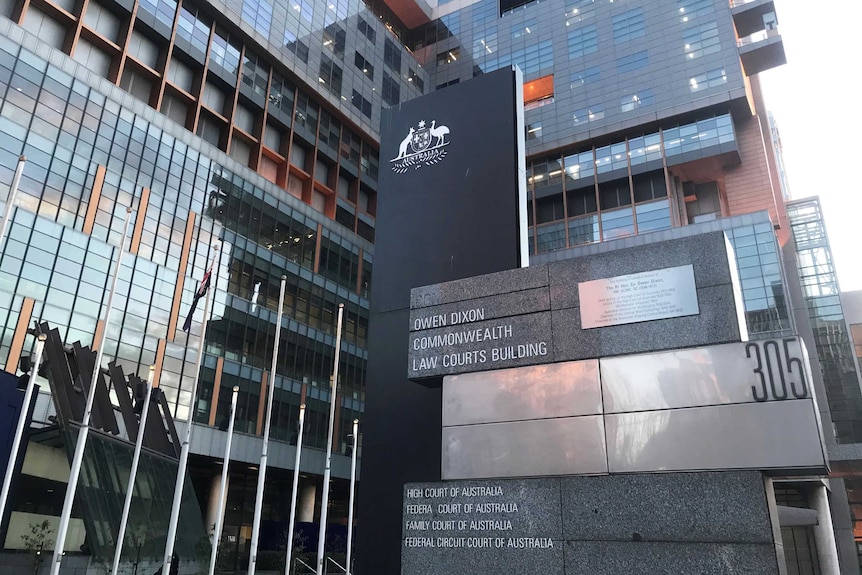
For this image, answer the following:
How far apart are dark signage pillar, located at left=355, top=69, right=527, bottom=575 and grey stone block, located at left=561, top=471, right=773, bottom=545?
16.6ft

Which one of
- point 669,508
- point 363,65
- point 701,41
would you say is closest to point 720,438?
point 669,508

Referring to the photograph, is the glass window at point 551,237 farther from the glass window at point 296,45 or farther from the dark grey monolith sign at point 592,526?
the dark grey monolith sign at point 592,526

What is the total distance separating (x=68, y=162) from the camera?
38.8m

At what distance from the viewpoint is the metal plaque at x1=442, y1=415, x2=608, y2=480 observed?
1217 centimetres

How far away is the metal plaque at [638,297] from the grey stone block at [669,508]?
9.97 ft

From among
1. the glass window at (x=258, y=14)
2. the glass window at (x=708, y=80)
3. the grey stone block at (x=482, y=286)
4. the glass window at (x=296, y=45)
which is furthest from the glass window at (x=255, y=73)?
the grey stone block at (x=482, y=286)

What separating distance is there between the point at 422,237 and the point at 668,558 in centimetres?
1070

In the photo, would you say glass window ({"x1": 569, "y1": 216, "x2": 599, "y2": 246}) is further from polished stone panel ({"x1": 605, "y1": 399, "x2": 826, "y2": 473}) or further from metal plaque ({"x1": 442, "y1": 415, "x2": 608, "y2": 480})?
polished stone panel ({"x1": 605, "y1": 399, "x2": 826, "y2": 473})

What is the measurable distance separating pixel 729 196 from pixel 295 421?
156 ft

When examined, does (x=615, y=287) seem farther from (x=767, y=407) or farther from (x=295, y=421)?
(x=295, y=421)

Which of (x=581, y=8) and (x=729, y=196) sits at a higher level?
(x=581, y=8)

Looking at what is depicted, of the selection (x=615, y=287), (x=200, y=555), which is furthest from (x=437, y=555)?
(x=200, y=555)

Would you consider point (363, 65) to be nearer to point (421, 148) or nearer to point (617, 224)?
point (617, 224)

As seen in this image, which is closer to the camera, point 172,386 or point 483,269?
point 483,269
